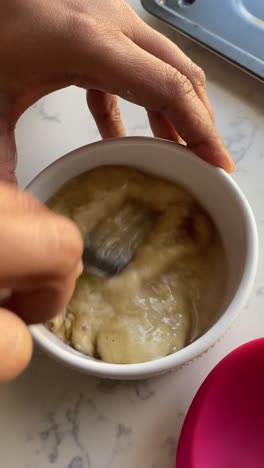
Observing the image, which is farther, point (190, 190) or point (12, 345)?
point (190, 190)

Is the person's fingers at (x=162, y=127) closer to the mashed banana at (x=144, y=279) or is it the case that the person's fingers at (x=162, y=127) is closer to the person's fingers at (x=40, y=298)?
the mashed banana at (x=144, y=279)

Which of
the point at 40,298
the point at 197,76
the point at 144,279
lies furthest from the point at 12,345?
the point at 197,76

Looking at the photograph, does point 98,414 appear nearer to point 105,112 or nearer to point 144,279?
point 144,279

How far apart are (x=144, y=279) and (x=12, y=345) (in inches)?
7.7

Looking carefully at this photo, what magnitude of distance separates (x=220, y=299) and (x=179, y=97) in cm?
15

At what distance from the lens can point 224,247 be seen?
0.50 m

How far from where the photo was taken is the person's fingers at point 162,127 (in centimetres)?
54

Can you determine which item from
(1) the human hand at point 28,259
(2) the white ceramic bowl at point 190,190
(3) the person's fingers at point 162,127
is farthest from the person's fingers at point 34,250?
(3) the person's fingers at point 162,127

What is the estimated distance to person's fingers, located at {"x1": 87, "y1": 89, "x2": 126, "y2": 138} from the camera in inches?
22.3

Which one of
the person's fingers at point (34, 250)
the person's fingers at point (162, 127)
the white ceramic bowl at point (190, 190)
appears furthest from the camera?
the person's fingers at point (162, 127)

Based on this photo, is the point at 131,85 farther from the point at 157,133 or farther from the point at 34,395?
the point at 34,395

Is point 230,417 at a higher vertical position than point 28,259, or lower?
lower

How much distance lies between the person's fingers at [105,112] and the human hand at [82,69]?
2.6 inches

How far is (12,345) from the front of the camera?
31cm
